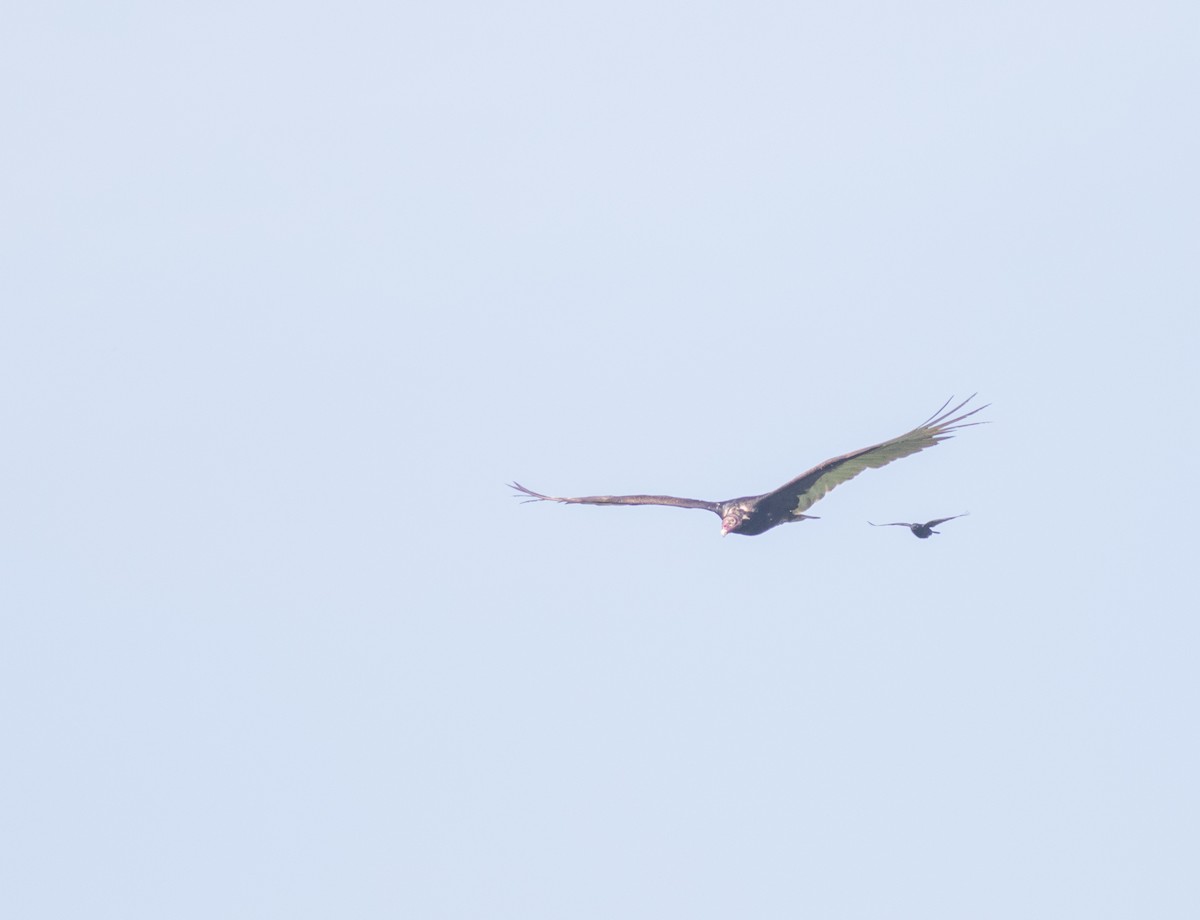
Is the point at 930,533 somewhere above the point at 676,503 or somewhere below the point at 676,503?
below

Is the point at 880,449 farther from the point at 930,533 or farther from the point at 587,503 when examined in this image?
the point at 587,503

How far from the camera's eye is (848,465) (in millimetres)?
42125

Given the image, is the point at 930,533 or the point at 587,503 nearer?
the point at 930,533

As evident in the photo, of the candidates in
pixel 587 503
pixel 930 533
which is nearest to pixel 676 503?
pixel 587 503

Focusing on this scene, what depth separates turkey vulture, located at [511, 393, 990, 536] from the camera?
40.3 metres

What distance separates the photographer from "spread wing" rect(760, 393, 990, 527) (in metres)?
40.2

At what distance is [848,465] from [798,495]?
1.73 meters

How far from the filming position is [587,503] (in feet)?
155

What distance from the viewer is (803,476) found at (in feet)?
138

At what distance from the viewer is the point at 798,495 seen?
143 ft

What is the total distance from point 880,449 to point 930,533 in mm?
2183

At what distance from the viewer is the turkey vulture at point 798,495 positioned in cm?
4031

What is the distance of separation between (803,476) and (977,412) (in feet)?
12.7

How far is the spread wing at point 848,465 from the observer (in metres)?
40.2
